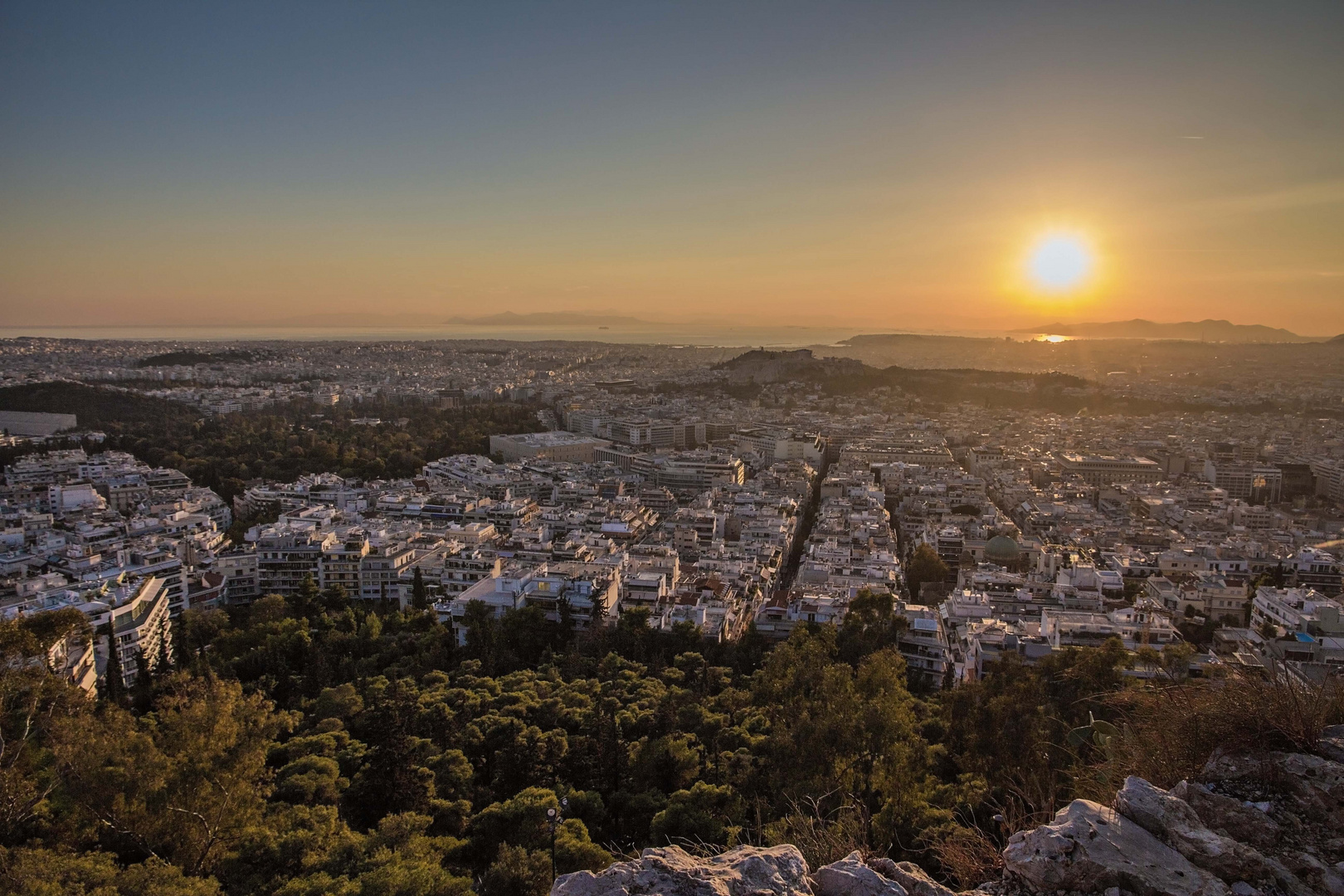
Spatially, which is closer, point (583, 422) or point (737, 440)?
point (737, 440)

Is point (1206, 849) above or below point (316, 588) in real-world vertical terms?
above

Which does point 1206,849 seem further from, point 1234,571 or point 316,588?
point 1234,571

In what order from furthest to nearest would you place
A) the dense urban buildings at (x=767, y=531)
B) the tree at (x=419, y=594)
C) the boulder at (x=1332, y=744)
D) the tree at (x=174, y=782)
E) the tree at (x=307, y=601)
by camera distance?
the tree at (x=419, y=594) → the tree at (x=307, y=601) → the dense urban buildings at (x=767, y=531) → the tree at (x=174, y=782) → the boulder at (x=1332, y=744)

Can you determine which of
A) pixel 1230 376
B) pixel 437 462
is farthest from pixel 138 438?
pixel 1230 376

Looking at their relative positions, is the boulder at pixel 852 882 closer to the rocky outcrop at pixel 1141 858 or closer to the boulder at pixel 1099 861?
the rocky outcrop at pixel 1141 858

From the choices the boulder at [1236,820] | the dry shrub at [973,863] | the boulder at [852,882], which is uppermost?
the boulder at [1236,820]

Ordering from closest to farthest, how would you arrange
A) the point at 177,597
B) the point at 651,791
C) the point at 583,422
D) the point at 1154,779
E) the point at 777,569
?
1. the point at 1154,779
2. the point at 651,791
3. the point at 177,597
4. the point at 777,569
5. the point at 583,422

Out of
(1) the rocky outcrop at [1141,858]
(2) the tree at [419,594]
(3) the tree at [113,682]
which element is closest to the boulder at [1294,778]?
(1) the rocky outcrop at [1141,858]

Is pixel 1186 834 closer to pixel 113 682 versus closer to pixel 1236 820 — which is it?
pixel 1236 820

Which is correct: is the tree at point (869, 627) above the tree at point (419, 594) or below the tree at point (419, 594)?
above
